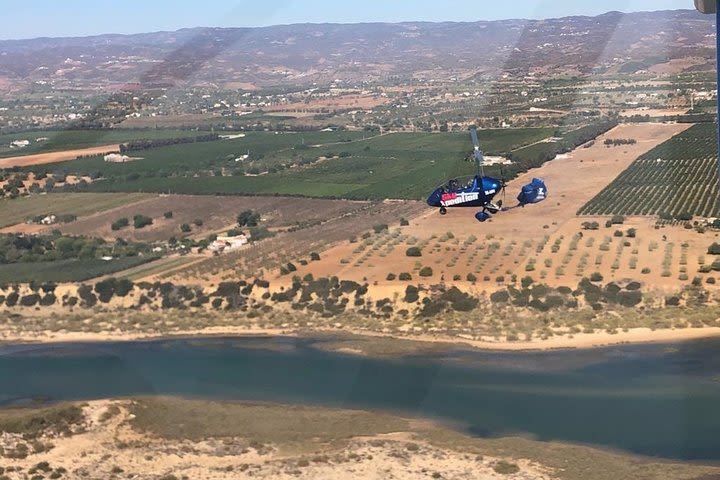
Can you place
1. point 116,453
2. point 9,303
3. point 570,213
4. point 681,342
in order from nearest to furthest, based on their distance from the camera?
point 116,453 < point 681,342 < point 9,303 < point 570,213

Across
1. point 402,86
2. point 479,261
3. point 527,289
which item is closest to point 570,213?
point 479,261

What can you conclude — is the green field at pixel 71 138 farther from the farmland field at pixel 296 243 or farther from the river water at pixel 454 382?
the river water at pixel 454 382

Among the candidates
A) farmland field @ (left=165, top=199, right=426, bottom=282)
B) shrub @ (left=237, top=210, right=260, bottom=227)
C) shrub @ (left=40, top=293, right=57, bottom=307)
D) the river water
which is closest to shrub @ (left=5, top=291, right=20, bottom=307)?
shrub @ (left=40, top=293, right=57, bottom=307)

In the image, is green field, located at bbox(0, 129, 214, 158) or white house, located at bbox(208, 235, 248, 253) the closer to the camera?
white house, located at bbox(208, 235, 248, 253)

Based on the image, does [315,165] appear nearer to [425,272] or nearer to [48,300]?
[425,272]

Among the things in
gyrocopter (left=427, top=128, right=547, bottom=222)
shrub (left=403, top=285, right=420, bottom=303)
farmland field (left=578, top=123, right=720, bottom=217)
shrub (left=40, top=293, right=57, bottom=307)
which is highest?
gyrocopter (left=427, top=128, right=547, bottom=222)

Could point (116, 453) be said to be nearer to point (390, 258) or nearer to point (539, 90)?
point (390, 258)

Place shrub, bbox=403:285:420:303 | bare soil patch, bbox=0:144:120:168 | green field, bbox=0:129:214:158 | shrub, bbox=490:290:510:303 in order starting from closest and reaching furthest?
1. shrub, bbox=490:290:510:303
2. shrub, bbox=403:285:420:303
3. bare soil patch, bbox=0:144:120:168
4. green field, bbox=0:129:214:158

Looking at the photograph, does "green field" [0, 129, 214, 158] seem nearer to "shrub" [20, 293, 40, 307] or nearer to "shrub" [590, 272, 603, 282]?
"shrub" [20, 293, 40, 307]
